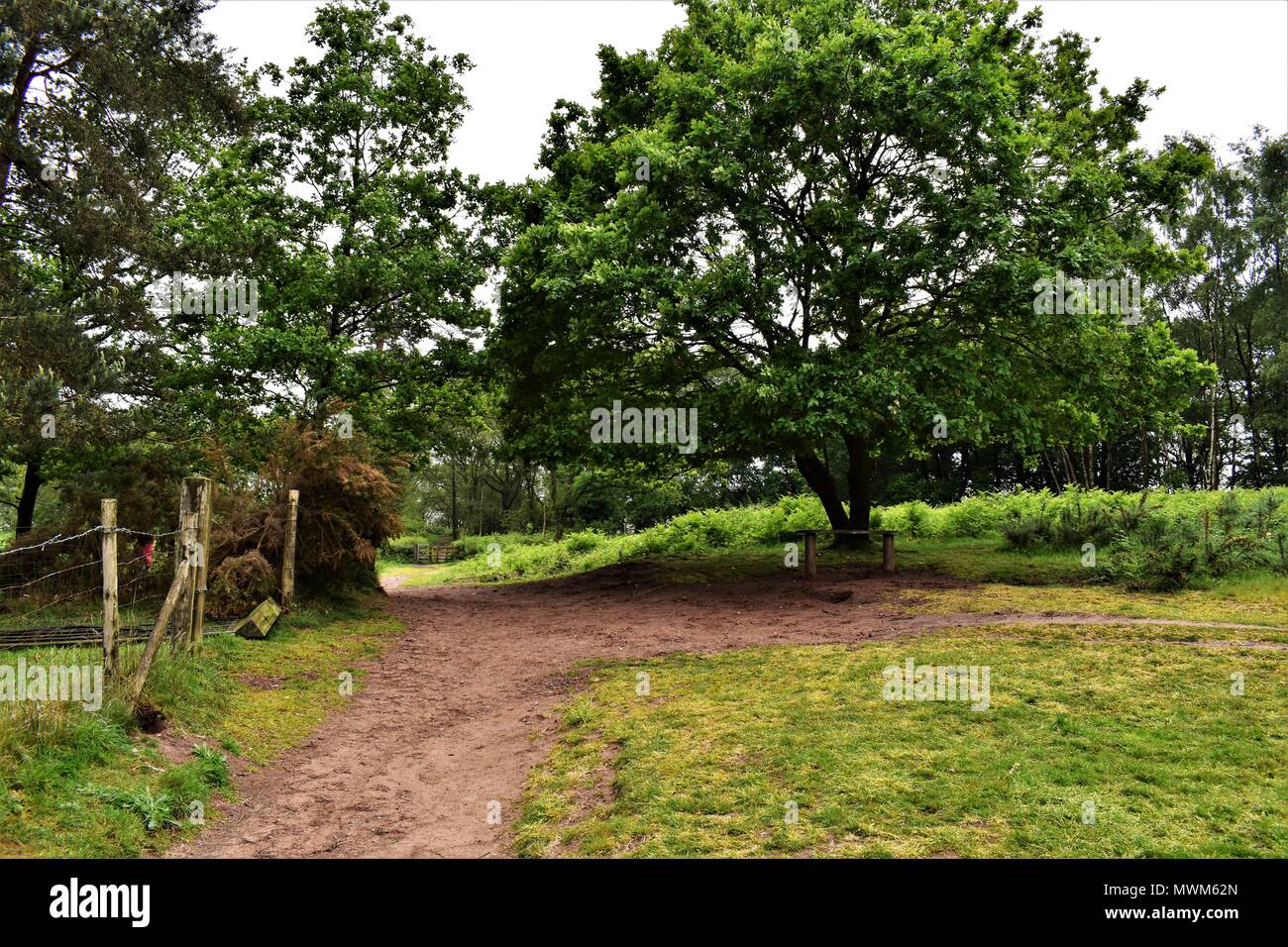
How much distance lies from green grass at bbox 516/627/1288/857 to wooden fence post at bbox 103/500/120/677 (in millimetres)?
4053

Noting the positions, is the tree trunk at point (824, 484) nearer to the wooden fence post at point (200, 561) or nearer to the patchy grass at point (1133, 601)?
the patchy grass at point (1133, 601)

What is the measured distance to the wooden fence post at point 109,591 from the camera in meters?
7.06

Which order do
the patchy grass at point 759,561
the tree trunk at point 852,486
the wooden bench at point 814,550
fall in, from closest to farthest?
the patchy grass at point 759,561 < the wooden bench at point 814,550 < the tree trunk at point 852,486

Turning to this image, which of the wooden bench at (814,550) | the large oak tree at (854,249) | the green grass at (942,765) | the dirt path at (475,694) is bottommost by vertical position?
the dirt path at (475,694)

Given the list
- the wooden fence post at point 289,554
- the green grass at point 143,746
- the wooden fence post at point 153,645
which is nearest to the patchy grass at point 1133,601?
the green grass at point 143,746

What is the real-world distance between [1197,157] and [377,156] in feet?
66.1

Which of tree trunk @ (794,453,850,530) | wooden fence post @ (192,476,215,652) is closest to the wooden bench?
tree trunk @ (794,453,850,530)

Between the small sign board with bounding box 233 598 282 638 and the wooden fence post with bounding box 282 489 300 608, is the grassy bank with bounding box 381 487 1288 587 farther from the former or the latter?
the small sign board with bounding box 233 598 282 638

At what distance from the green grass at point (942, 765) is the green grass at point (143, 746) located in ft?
8.86

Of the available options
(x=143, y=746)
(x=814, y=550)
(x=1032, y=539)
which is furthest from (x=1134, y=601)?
(x=143, y=746)

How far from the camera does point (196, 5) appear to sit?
14469mm

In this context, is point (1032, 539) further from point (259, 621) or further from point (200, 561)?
point (200, 561)
